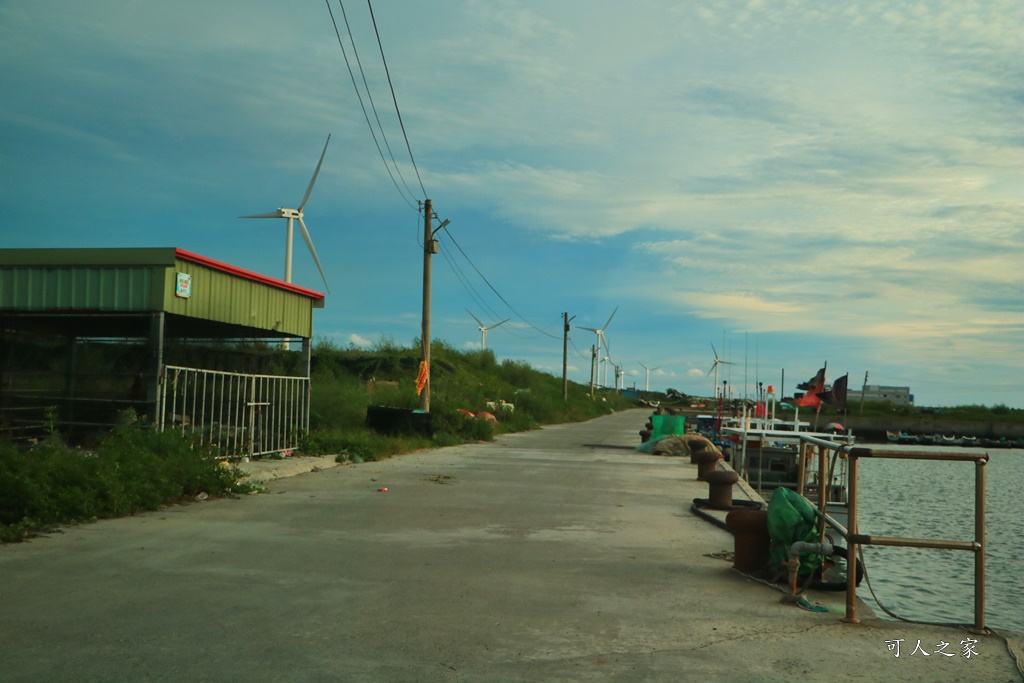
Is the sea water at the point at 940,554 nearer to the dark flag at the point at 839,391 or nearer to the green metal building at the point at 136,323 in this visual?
the dark flag at the point at 839,391

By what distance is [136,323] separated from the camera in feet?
65.8

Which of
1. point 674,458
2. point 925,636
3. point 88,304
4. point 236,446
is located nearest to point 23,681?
point 925,636

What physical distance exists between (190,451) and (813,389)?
64.2ft

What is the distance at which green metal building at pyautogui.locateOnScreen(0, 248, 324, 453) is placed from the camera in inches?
640

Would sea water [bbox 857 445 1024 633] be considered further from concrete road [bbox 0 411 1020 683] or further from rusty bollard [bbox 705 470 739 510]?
rusty bollard [bbox 705 470 739 510]

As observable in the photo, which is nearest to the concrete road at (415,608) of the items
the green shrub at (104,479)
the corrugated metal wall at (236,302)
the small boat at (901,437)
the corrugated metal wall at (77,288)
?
the green shrub at (104,479)

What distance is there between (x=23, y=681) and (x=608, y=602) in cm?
420

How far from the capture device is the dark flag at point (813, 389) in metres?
26.0

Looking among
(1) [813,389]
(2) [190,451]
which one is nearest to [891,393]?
(1) [813,389]

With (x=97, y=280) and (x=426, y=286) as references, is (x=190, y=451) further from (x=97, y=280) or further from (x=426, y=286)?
(x=426, y=286)

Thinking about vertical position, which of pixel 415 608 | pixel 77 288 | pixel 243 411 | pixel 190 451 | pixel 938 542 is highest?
pixel 77 288

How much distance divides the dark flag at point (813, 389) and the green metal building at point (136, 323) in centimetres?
1407

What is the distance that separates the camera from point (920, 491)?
30.9 metres

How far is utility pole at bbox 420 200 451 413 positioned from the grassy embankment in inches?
56.6
